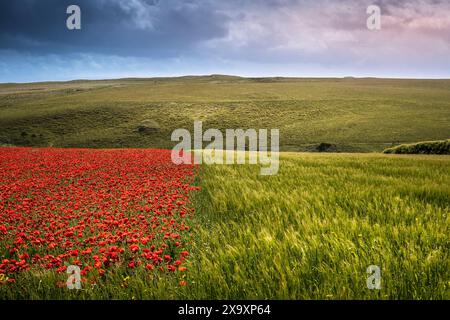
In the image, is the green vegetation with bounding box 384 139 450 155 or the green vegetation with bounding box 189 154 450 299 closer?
the green vegetation with bounding box 189 154 450 299

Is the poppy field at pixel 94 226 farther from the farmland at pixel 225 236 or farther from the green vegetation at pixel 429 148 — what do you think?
the green vegetation at pixel 429 148

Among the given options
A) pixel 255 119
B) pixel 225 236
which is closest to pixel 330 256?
pixel 225 236

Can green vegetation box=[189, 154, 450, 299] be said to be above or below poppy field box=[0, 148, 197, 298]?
above

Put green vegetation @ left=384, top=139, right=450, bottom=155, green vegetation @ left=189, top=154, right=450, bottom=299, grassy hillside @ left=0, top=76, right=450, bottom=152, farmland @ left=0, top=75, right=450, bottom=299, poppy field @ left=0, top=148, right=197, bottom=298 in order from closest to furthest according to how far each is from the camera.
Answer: green vegetation @ left=189, top=154, right=450, bottom=299
farmland @ left=0, top=75, right=450, bottom=299
poppy field @ left=0, top=148, right=197, bottom=298
green vegetation @ left=384, top=139, right=450, bottom=155
grassy hillside @ left=0, top=76, right=450, bottom=152

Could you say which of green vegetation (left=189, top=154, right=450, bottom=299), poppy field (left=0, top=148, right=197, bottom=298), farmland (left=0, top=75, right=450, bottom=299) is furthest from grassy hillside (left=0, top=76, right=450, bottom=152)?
green vegetation (left=189, top=154, right=450, bottom=299)

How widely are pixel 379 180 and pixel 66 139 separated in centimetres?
5908

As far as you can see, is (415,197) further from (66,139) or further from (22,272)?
(66,139)

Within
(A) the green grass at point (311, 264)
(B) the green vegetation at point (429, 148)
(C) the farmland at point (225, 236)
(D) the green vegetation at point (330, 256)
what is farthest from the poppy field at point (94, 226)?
(B) the green vegetation at point (429, 148)

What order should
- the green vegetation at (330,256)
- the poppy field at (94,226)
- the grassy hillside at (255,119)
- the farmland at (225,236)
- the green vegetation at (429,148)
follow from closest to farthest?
the green vegetation at (330,256)
the farmland at (225,236)
the poppy field at (94,226)
the green vegetation at (429,148)
the grassy hillside at (255,119)

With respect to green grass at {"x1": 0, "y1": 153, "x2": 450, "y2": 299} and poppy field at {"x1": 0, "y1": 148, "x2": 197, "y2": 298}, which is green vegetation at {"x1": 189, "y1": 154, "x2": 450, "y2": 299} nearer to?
green grass at {"x1": 0, "y1": 153, "x2": 450, "y2": 299}

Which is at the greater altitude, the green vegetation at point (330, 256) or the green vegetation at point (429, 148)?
the green vegetation at point (330, 256)

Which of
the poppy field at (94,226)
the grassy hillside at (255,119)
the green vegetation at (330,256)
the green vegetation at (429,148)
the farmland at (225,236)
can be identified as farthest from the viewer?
the grassy hillside at (255,119)

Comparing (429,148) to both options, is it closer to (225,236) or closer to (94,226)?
(225,236)

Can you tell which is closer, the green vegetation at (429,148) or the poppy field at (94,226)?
the poppy field at (94,226)
